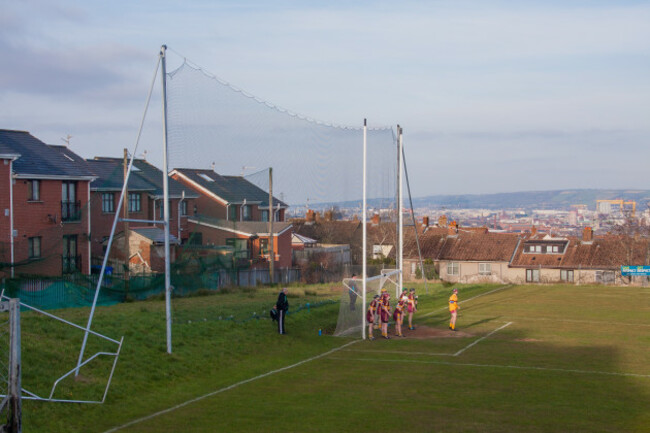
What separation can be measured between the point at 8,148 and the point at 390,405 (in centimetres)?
2869

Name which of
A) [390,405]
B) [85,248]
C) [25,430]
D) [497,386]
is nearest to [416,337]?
[497,386]

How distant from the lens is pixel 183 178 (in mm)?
49000

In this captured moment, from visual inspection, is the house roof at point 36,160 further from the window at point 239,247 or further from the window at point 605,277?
the window at point 605,277

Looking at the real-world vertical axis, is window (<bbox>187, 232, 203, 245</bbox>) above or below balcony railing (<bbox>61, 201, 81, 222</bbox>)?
below

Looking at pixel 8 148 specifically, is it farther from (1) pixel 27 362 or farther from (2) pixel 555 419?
(2) pixel 555 419

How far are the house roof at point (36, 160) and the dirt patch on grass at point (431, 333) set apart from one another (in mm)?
22671

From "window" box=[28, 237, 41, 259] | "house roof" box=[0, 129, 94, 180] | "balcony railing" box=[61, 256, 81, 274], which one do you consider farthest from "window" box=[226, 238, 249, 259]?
"window" box=[28, 237, 41, 259]

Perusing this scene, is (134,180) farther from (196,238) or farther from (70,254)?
(196,238)

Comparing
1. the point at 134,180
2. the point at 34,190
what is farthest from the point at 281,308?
the point at 134,180

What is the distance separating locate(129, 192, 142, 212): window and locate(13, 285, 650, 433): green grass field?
708 inches

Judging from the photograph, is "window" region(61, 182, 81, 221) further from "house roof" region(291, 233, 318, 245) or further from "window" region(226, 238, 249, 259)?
"house roof" region(291, 233, 318, 245)

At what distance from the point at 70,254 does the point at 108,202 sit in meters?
5.90

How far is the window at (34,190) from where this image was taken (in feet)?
126

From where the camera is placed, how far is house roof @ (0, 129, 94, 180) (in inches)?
→ 1490
